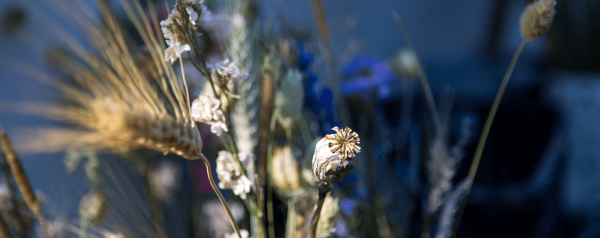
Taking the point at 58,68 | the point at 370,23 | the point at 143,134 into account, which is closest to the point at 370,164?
the point at 143,134

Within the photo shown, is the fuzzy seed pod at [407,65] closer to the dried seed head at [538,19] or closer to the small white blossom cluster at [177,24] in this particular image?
the dried seed head at [538,19]

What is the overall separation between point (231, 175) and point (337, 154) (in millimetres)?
81

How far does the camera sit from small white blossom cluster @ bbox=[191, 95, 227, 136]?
157 millimetres

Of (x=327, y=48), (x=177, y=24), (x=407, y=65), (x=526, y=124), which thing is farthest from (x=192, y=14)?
(x=526, y=124)

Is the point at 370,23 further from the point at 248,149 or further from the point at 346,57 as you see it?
the point at 248,149

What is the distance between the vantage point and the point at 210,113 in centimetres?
16

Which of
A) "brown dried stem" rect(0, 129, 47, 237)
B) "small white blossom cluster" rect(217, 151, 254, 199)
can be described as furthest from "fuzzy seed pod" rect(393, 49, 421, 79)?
"brown dried stem" rect(0, 129, 47, 237)

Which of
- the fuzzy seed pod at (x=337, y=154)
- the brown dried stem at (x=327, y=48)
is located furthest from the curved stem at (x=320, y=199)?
the brown dried stem at (x=327, y=48)

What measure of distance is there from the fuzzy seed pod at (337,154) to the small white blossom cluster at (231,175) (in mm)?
61

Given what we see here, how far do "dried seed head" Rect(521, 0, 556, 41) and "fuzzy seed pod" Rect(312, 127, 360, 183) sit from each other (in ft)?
0.47

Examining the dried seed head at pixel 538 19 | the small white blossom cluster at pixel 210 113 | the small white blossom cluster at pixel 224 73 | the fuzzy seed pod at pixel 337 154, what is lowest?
the fuzzy seed pod at pixel 337 154

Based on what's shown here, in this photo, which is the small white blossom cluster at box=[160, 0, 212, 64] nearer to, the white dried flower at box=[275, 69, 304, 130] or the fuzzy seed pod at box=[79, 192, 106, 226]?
the white dried flower at box=[275, 69, 304, 130]

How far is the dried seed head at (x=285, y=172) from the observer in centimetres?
26

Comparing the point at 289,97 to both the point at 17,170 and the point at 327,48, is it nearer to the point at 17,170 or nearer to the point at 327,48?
the point at 327,48
